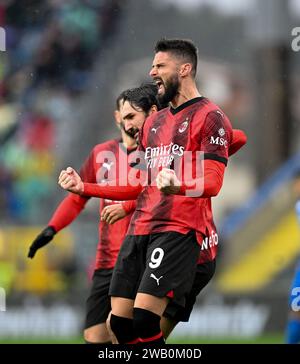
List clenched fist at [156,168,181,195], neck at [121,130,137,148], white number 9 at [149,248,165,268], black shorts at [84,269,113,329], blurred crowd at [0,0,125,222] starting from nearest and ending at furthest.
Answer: clenched fist at [156,168,181,195], white number 9 at [149,248,165,268], neck at [121,130,137,148], black shorts at [84,269,113,329], blurred crowd at [0,0,125,222]

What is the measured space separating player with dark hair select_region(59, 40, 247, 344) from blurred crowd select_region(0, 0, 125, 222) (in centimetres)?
1135

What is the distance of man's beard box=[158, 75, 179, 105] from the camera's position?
25.1ft

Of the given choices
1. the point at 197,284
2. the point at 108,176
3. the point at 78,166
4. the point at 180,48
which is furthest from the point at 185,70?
Answer: the point at 78,166

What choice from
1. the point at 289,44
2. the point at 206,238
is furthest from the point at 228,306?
the point at 206,238

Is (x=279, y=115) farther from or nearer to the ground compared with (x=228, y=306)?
farther from the ground

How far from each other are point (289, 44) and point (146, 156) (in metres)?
12.4

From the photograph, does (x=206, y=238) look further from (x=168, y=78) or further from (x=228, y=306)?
(x=228, y=306)

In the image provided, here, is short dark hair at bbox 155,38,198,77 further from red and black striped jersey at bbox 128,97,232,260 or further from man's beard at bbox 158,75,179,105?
red and black striped jersey at bbox 128,97,232,260

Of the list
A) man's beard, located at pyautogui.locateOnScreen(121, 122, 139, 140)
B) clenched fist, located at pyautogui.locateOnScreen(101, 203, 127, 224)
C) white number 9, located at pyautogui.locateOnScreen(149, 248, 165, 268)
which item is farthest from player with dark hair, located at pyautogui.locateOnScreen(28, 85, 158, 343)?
white number 9, located at pyautogui.locateOnScreen(149, 248, 165, 268)

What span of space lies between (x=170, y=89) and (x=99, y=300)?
6.77 feet

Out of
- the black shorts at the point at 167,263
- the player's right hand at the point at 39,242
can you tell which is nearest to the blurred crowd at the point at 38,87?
the player's right hand at the point at 39,242

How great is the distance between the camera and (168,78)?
764 cm

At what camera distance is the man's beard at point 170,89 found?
764 centimetres

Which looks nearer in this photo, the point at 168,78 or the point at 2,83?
the point at 168,78
